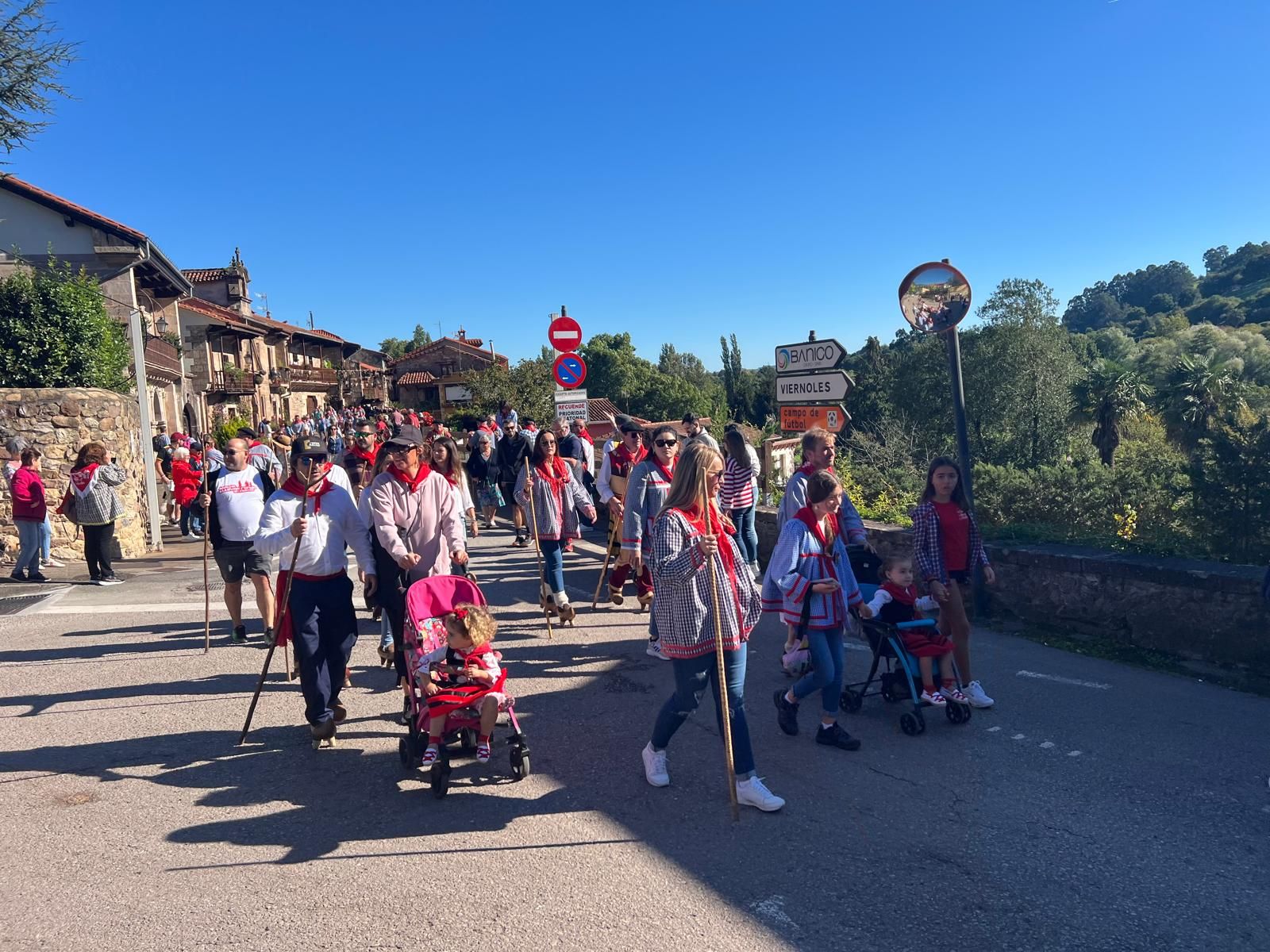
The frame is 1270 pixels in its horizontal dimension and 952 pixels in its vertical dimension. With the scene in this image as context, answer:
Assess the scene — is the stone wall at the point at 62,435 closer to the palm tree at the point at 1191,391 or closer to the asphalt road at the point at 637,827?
the asphalt road at the point at 637,827

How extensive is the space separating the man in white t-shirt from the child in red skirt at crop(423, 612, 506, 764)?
279 centimetres

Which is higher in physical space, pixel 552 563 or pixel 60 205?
pixel 60 205

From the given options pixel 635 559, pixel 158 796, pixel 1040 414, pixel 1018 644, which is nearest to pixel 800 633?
pixel 635 559

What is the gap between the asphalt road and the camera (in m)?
3.27

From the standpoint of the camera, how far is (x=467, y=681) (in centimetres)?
459

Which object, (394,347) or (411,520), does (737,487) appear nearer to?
(411,520)

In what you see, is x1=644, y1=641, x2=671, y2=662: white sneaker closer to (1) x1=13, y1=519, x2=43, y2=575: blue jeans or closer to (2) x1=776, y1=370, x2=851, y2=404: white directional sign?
(2) x1=776, y1=370, x2=851, y2=404: white directional sign

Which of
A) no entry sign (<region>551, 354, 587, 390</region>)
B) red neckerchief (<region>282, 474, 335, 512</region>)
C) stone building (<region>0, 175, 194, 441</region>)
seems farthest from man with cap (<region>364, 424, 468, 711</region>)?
stone building (<region>0, 175, 194, 441</region>)

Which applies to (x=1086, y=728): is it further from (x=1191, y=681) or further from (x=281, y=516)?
(x=281, y=516)

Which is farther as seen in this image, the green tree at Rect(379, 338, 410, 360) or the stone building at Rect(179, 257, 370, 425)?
the green tree at Rect(379, 338, 410, 360)

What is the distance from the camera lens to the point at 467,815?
422cm

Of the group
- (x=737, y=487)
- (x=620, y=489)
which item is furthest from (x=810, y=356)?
(x=620, y=489)

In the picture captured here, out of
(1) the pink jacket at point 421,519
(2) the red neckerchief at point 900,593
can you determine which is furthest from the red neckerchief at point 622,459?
(2) the red neckerchief at point 900,593

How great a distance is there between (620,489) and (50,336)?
937cm
